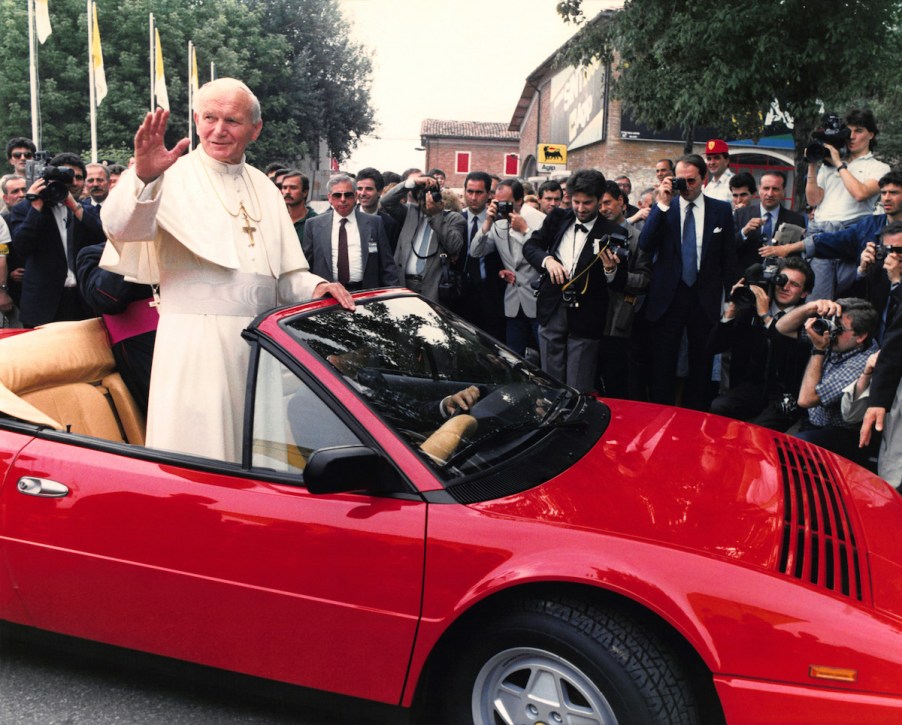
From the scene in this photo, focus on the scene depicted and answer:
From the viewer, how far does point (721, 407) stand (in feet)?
18.4

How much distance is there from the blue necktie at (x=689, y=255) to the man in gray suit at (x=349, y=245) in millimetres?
2231

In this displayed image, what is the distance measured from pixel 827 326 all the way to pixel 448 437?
3.12 meters

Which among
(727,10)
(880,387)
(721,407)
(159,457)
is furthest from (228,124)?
(727,10)

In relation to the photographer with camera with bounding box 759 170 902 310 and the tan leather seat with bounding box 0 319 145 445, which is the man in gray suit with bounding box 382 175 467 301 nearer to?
the photographer with camera with bounding box 759 170 902 310

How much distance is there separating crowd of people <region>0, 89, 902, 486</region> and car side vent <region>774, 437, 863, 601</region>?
1.31 m

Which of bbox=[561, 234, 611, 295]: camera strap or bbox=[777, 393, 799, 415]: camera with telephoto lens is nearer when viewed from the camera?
bbox=[777, 393, 799, 415]: camera with telephoto lens

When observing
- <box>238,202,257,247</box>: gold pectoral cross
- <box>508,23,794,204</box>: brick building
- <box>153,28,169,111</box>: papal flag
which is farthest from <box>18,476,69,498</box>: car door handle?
<box>153,28,169,111</box>: papal flag

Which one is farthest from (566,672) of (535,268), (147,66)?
(147,66)

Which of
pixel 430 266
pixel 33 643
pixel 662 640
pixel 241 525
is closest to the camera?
pixel 662 640

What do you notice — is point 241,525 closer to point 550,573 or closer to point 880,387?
point 550,573

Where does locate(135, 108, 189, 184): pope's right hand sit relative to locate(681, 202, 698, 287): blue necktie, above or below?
above

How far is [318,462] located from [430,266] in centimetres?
491

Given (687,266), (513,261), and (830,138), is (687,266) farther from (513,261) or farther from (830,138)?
(513,261)

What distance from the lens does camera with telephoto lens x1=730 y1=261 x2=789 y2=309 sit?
5.51m
